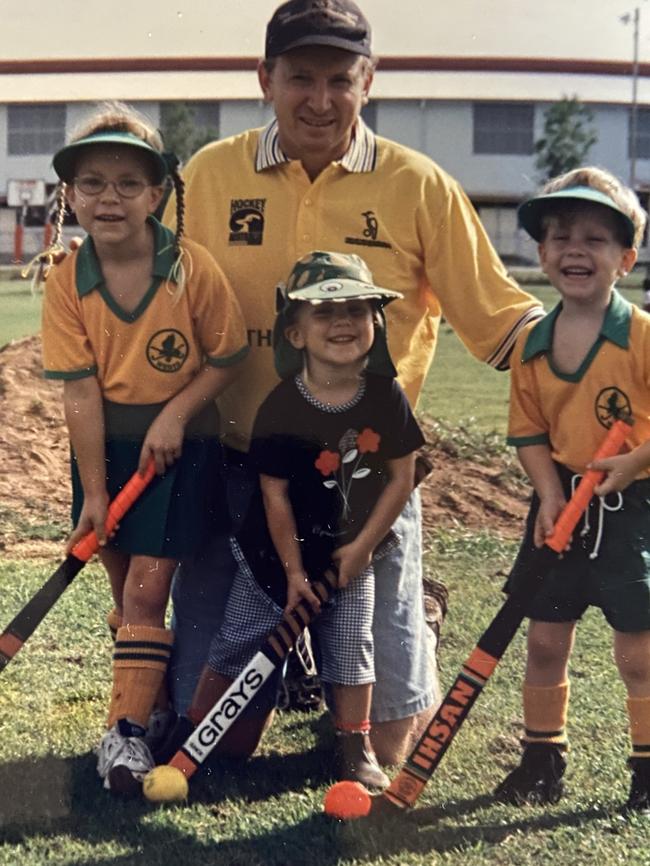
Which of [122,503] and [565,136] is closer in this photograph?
[122,503]

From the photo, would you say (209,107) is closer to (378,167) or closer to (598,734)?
(378,167)

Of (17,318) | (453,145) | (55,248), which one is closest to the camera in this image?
(55,248)

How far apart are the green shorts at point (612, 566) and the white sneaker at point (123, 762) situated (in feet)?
3.05

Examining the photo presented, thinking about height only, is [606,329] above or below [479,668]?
above

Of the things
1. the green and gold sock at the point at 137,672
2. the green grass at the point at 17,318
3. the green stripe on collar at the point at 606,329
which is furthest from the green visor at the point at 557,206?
the green grass at the point at 17,318

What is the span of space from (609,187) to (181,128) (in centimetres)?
167

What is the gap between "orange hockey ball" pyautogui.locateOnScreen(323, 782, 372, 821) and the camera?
9.74 ft

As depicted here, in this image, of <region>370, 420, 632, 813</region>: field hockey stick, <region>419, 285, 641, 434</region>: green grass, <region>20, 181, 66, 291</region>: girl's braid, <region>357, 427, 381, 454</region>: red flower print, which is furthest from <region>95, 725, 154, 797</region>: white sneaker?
<region>419, 285, 641, 434</region>: green grass

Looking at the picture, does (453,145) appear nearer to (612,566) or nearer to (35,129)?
(35,129)

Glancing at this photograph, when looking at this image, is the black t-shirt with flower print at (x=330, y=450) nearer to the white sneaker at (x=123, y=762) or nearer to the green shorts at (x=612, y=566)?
the green shorts at (x=612, y=566)

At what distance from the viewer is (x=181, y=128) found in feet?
14.0

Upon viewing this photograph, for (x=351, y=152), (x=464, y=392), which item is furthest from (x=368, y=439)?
(x=464, y=392)

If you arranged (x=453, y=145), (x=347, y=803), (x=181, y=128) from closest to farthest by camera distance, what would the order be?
(x=347, y=803) < (x=181, y=128) < (x=453, y=145)

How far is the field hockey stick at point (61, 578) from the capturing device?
10.4 feet
